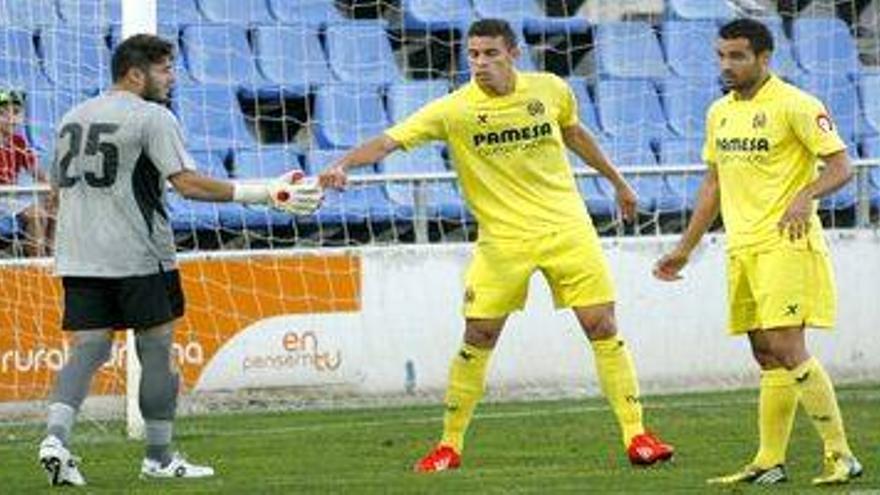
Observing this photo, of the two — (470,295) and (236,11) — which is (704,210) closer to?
(470,295)

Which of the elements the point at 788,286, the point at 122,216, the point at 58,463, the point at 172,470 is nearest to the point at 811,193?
the point at 788,286

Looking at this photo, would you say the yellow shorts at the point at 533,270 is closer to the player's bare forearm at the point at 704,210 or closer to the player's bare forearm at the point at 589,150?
the player's bare forearm at the point at 589,150

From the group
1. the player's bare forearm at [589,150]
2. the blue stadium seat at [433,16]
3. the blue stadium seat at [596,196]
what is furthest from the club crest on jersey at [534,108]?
the blue stadium seat at [433,16]

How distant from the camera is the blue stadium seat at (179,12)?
18.8 meters

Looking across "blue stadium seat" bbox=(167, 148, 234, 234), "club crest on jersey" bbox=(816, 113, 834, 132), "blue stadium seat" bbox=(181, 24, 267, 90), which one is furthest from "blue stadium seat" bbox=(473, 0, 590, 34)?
"club crest on jersey" bbox=(816, 113, 834, 132)

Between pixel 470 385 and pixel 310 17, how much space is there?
7871mm

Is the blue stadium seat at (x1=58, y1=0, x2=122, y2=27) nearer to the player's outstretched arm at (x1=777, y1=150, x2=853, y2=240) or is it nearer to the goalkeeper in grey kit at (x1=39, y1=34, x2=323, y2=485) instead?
the goalkeeper in grey kit at (x1=39, y1=34, x2=323, y2=485)

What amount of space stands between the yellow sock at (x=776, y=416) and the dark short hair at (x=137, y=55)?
2.99 metres

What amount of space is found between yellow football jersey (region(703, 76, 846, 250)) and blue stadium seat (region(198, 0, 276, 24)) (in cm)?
844

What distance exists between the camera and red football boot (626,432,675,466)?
11.8m

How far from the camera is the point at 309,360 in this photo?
17125 mm

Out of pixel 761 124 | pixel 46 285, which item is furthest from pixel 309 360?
pixel 761 124

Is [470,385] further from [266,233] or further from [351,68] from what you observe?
[351,68]

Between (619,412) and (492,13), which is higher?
(492,13)
